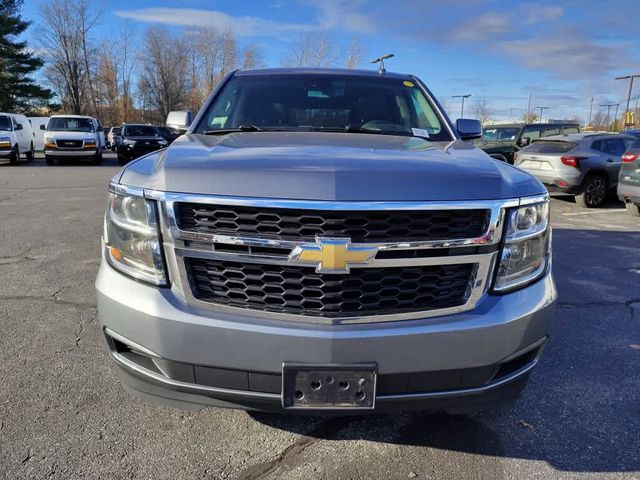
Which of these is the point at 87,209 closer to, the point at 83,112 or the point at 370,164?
the point at 370,164

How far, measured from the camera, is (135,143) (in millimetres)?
21375

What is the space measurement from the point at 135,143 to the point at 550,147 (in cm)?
1699

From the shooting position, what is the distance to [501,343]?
1.93 m

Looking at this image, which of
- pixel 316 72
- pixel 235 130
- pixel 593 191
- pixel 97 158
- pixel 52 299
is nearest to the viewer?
pixel 235 130

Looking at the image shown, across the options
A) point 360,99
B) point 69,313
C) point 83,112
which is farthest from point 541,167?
point 83,112

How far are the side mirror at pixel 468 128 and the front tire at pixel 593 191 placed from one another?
8.41 m

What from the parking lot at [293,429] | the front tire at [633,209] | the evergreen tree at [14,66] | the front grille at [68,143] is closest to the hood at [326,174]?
the parking lot at [293,429]

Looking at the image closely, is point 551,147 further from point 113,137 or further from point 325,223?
point 113,137

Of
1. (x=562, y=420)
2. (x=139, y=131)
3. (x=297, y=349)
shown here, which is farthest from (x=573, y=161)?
(x=139, y=131)

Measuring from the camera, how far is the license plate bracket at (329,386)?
5.92 ft

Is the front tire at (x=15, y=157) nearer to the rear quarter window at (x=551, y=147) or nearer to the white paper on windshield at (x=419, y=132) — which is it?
the rear quarter window at (x=551, y=147)

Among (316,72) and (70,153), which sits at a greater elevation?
(316,72)

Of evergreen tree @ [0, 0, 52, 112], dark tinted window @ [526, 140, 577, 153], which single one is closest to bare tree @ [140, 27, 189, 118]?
evergreen tree @ [0, 0, 52, 112]

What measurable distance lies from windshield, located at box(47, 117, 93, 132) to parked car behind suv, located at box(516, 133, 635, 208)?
1765cm
